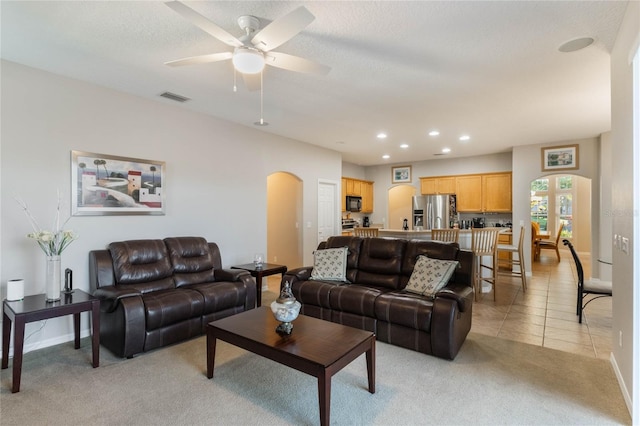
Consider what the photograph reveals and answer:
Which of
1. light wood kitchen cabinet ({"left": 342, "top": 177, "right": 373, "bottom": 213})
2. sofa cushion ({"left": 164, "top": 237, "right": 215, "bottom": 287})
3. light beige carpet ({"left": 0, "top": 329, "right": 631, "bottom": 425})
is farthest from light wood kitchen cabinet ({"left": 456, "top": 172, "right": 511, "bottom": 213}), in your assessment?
sofa cushion ({"left": 164, "top": 237, "right": 215, "bottom": 287})

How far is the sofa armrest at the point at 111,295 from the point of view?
302 cm

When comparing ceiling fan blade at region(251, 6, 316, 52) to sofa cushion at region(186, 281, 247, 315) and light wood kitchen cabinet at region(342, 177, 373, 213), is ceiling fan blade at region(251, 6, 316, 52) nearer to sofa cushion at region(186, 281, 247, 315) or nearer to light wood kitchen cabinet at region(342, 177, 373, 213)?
sofa cushion at region(186, 281, 247, 315)

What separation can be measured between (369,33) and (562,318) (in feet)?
13.7

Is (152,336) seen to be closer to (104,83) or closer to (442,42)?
(104,83)

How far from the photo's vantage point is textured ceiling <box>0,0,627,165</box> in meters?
2.30

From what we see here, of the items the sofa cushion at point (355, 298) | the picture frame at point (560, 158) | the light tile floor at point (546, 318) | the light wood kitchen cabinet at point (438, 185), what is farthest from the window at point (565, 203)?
the sofa cushion at point (355, 298)

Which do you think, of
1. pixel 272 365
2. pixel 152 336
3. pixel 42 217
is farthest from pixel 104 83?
pixel 272 365

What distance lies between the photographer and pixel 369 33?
2562 millimetres

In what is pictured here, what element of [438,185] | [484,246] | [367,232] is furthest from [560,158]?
[367,232]

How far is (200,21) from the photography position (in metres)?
1.94

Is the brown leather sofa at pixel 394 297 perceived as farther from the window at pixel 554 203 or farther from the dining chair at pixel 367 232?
the window at pixel 554 203

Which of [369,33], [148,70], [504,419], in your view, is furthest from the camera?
[148,70]

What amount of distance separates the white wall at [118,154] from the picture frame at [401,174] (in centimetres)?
440

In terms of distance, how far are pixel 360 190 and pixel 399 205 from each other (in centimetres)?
205
